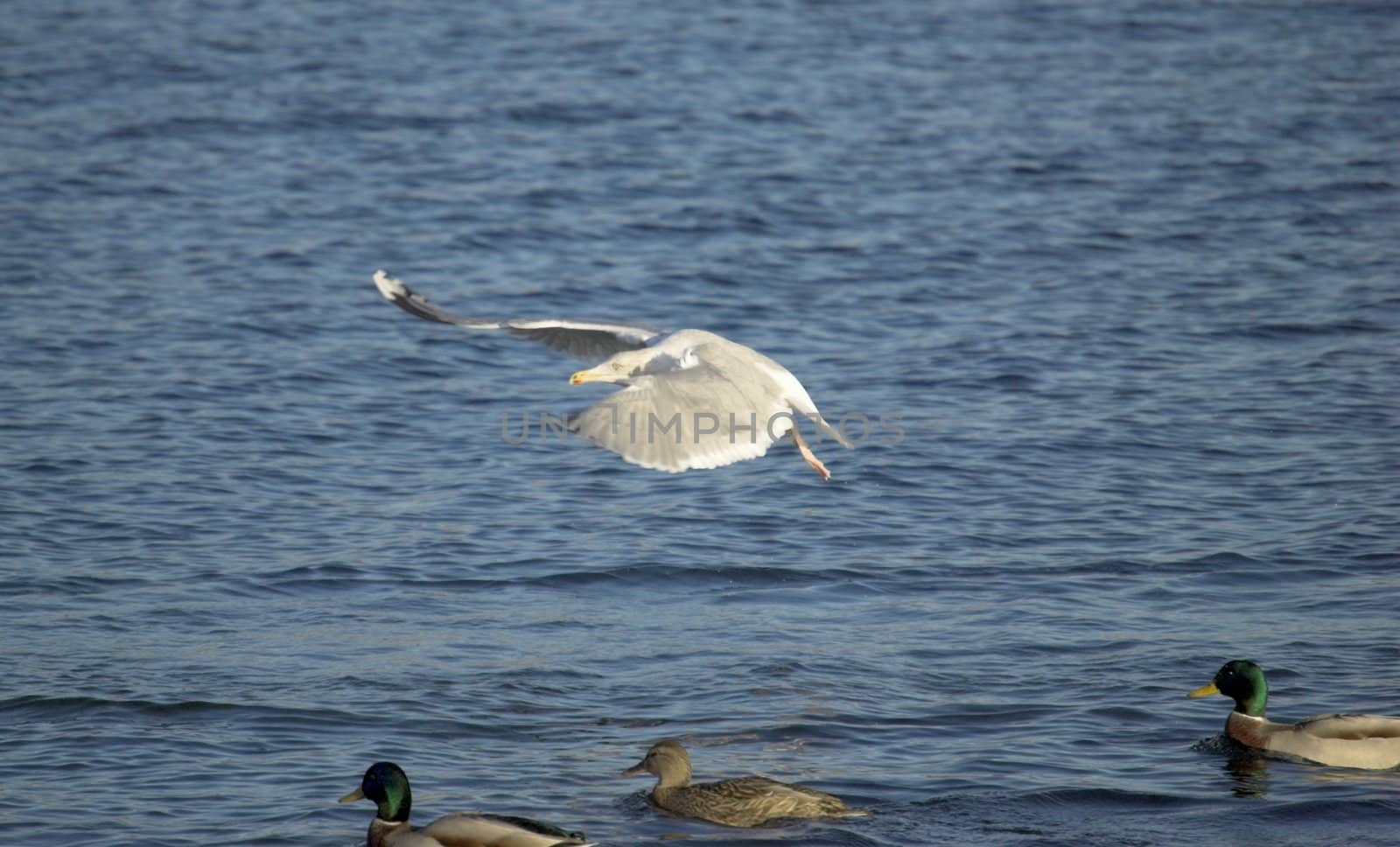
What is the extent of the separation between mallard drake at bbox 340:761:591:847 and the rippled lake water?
312 millimetres

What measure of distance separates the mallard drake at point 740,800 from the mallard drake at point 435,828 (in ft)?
1.60

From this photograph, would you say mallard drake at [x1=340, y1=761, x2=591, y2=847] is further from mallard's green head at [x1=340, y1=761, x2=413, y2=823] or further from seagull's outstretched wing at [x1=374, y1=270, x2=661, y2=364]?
seagull's outstretched wing at [x1=374, y1=270, x2=661, y2=364]

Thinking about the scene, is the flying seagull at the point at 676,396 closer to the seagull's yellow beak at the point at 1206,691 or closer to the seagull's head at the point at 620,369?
the seagull's head at the point at 620,369

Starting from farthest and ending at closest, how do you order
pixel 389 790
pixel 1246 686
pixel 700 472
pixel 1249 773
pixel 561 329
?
pixel 700 472 < pixel 561 329 < pixel 1246 686 < pixel 1249 773 < pixel 389 790

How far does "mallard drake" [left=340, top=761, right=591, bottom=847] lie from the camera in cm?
699

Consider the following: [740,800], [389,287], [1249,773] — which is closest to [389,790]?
[740,800]

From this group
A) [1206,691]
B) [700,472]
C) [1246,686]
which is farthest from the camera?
[700,472]

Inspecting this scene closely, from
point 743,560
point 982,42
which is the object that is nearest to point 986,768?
point 743,560

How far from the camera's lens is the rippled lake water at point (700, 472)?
841 cm

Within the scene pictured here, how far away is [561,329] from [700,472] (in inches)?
132

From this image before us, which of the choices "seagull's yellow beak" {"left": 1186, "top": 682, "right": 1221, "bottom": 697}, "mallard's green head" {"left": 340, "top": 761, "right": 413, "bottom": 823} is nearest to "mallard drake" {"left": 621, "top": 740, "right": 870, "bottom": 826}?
"mallard's green head" {"left": 340, "top": 761, "right": 413, "bottom": 823}

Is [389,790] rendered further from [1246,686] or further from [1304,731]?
[1304,731]

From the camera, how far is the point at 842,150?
71.9 ft

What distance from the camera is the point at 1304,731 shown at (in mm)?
8438
